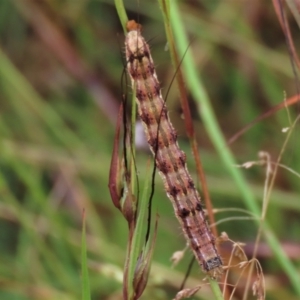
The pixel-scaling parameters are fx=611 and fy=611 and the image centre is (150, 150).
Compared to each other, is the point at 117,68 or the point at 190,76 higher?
the point at 117,68

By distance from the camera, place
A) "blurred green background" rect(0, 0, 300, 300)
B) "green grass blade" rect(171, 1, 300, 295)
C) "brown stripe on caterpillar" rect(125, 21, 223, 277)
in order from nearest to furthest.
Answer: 1. "brown stripe on caterpillar" rect(125, 21, 223, 277)
2. "green grass blade" rect(171, 1, 300, 295)
3. "blurred green background" rect(0, 0, 300, 300)

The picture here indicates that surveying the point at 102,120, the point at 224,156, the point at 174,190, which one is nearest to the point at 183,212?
the point at 174,190

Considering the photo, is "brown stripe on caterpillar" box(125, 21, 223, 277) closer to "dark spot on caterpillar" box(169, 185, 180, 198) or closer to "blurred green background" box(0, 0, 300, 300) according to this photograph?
"dark spot on caterpillar" box(169, 185, 180, 198)

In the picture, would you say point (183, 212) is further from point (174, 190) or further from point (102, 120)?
point (102, 120)

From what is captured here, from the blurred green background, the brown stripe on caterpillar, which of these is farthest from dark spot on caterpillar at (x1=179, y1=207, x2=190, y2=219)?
the blurred green background

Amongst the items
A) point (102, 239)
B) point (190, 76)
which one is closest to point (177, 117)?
point (102, 239)

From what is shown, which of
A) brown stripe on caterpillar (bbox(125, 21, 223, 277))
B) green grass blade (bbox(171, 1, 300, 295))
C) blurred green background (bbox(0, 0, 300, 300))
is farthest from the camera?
blurred green background (bbox(0, 0, 300, 300))

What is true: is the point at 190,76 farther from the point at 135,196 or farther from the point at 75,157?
the point at 75,157
